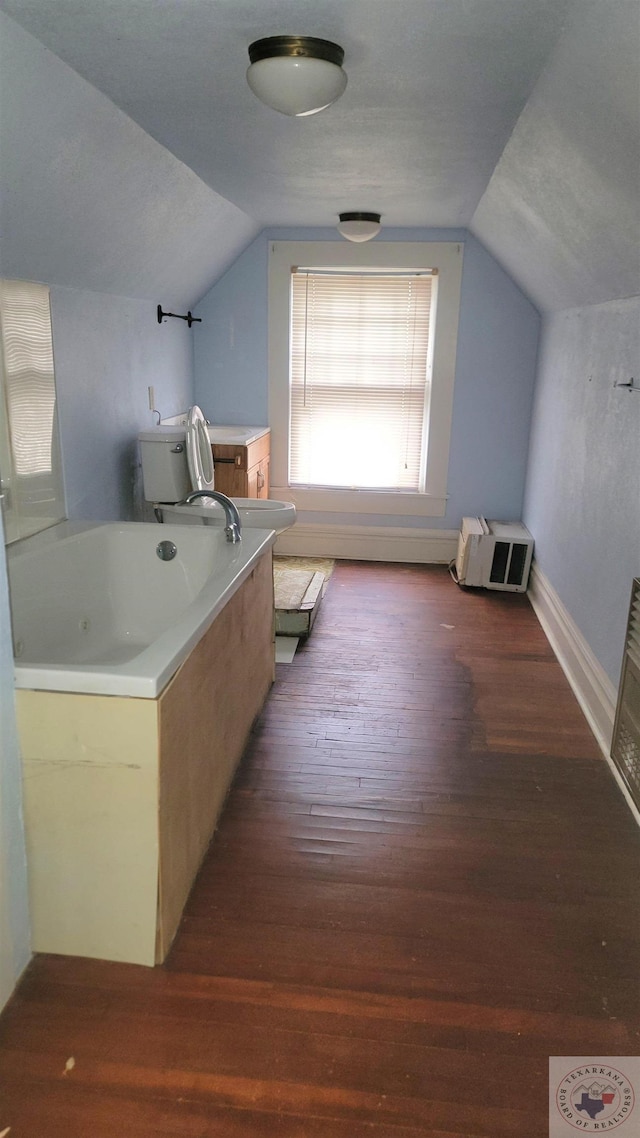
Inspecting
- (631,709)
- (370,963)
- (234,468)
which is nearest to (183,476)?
(234,468)

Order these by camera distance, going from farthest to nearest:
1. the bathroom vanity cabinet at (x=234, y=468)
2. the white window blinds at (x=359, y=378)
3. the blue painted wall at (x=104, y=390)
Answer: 1. the white window blinds at (x=359, y=378)
2. the bathroom vanity cabinet at (x=234, y=468)
3. the blue painted wall at (x=104, y=390)

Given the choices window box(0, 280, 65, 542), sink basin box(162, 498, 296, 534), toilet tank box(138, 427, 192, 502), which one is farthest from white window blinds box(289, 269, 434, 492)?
window box(0, 280, 65, 542)

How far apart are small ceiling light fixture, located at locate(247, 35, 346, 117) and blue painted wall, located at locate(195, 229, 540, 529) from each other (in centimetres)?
272

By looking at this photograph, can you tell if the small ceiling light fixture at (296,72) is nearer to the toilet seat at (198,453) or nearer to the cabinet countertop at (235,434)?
the toilet seat at (198,453)

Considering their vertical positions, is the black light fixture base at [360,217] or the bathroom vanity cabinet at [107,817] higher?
the black light fixture base at [360,217]

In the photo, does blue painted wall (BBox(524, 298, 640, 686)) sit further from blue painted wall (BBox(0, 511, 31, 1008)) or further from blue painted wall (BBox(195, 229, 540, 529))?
blue painted wall (BBox(0, 511, 31, 1008))

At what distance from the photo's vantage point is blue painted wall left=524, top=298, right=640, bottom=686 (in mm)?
2553

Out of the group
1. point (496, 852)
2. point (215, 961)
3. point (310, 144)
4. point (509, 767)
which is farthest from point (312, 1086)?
point (310, 144)

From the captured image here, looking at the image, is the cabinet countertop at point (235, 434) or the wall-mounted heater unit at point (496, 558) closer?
the cabinet countertop at point (235, 434)

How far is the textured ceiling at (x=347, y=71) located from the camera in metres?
1.58

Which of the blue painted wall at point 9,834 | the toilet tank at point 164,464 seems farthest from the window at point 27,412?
the blue painted wall at point 9,834

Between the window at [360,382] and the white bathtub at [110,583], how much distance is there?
6.98 ft

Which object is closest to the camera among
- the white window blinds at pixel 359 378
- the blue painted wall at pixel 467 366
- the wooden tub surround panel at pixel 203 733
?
the wooden tub surround panel at pixel 203 733

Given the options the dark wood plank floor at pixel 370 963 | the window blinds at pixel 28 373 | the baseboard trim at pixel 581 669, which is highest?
the window blinds at pixel 28 373
